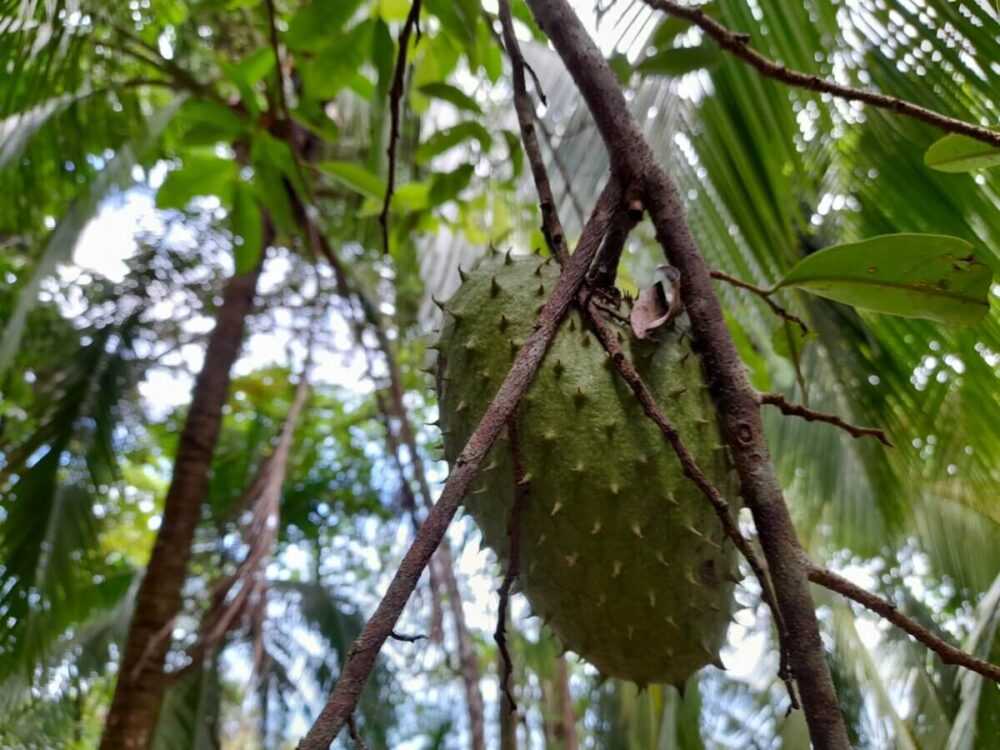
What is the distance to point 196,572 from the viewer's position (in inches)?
161

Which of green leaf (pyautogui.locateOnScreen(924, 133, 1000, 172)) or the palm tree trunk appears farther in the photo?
the palm tree trunk

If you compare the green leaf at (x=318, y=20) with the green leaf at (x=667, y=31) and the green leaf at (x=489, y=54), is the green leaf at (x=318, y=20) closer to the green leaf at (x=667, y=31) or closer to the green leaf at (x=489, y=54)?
the green leaf at (x=489, y=54)

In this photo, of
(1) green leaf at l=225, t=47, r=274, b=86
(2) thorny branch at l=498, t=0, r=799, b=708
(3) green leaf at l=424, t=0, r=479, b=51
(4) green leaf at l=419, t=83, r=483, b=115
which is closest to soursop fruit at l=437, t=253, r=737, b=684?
(2) thorny branch at l=498, t=0, r=799, b=708

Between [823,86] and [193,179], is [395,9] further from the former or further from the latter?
[823,86]

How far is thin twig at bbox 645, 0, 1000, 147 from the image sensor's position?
0.68m

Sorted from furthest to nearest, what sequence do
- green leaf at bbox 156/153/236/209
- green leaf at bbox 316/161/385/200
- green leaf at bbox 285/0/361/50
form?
green leaf at bbox 156/153/236/209, green leaf at bbox 316/161/385/200, green leaf at bbox 285/0/361/50

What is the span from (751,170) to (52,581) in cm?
229

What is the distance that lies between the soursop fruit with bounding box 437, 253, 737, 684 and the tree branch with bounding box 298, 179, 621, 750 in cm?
20

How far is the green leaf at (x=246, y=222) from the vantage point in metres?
2.06

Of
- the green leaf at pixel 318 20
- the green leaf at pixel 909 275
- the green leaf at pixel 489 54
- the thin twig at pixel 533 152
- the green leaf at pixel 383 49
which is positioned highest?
the green leaf at pixel 489 54

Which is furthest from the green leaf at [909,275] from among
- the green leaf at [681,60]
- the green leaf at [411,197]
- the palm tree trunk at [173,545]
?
the palm tree trunk at [173,545]

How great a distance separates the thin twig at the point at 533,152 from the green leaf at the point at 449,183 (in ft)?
2.12

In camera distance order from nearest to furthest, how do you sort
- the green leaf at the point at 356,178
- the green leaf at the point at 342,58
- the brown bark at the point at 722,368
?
the brown bark at the point at 722,368 → the green leaf at the point at 342,58 → the green leaf at the point at 356,178

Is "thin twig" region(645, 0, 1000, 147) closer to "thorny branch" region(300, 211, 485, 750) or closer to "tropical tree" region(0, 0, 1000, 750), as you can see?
"tropical tree" region(0, 0, 1000, 750)
